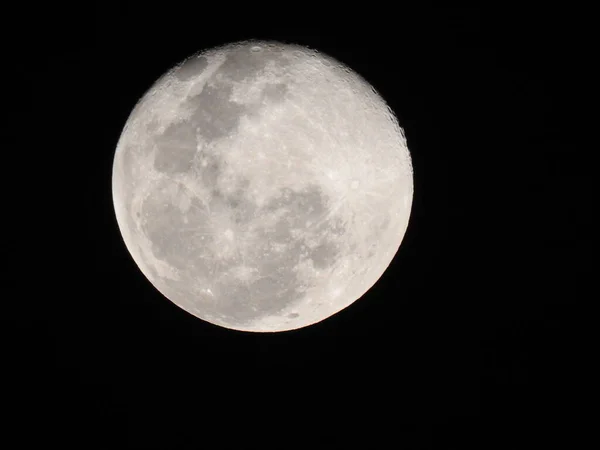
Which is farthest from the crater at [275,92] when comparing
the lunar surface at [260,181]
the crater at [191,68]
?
the crater at [191,68]

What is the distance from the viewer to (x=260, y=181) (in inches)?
126

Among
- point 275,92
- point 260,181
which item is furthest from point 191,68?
point 260,181

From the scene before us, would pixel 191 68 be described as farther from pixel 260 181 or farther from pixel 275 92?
pixel 260 181

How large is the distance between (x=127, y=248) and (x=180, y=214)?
0.96 m

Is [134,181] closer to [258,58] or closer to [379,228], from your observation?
[258,58]

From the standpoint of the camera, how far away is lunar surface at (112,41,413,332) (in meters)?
3.21

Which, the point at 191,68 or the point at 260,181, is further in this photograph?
the point at 191,68

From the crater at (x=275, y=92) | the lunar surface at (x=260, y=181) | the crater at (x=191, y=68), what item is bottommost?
the lunar surface at (x=260, y=181)

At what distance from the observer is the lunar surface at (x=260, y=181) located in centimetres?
321

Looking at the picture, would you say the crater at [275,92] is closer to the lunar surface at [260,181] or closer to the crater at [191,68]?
the lunar surface at [260,181]

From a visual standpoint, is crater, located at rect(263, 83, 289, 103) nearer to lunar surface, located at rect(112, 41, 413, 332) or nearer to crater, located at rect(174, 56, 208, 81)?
lunar surface, located at rect(112, 41, 413, 332)

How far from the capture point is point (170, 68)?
3.77m

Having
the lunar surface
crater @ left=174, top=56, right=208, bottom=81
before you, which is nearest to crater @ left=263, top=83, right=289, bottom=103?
the lunar surface

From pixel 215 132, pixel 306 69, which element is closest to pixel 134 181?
pixel 215 132
